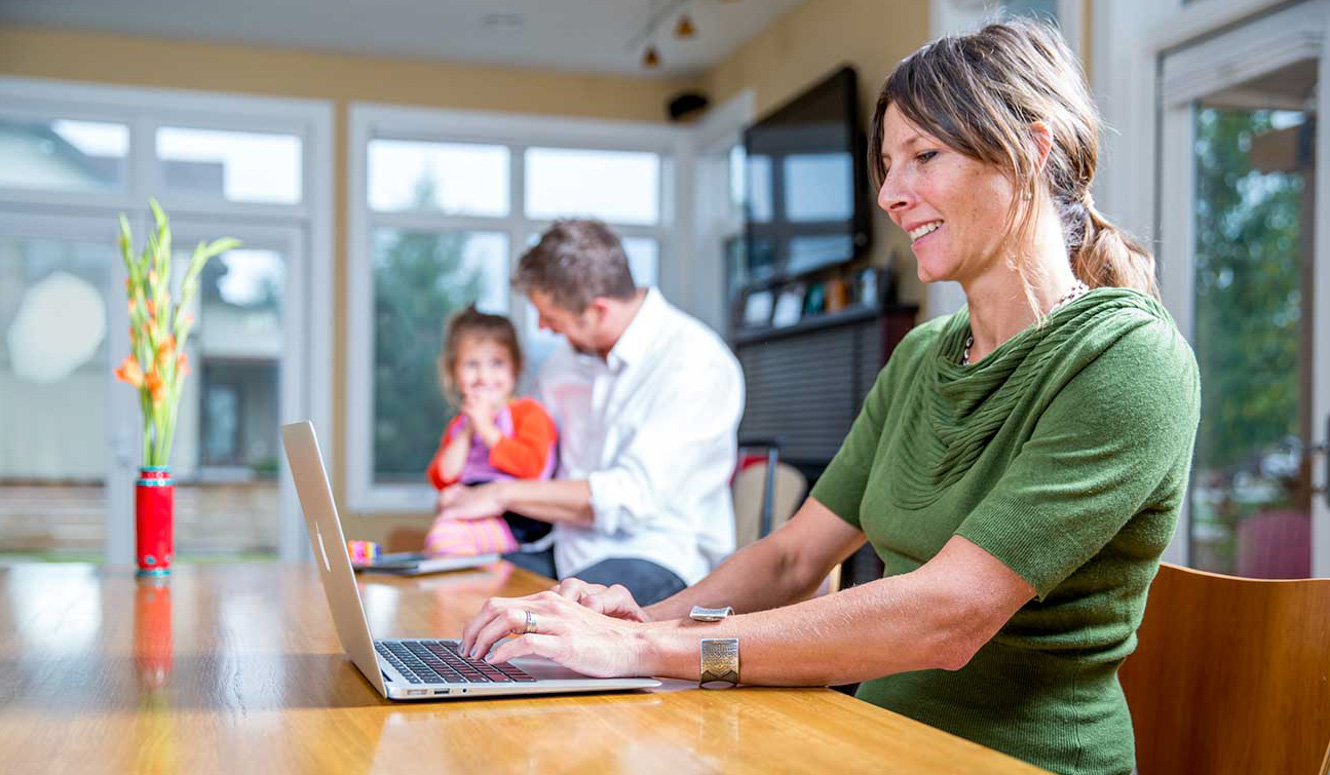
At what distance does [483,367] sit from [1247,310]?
7.96ft

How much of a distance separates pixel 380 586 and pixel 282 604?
253 millimetres

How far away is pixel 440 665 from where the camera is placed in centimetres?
116

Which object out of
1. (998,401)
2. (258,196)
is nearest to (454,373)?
(998,401)

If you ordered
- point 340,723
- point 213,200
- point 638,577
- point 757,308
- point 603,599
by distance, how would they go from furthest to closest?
point 213,200, point 757,308, point 638,577, point 603,599, point 340,723

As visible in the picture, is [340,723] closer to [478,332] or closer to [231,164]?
[478,332]

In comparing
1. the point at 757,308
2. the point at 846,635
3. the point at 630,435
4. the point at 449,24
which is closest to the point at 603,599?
the point at 846,635

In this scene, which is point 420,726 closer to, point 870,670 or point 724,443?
point 870,670

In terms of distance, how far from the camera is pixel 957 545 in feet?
3.63

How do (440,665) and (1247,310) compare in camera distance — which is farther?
(1247,310)

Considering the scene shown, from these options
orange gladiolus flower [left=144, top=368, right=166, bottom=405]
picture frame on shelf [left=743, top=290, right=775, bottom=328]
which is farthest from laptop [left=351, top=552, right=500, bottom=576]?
picture frame on shelf [left=743, top=290, right=775, bottom=328]

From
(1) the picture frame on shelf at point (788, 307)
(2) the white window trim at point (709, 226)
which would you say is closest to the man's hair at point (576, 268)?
(1) the picture frame on shelf at point (788, 307)

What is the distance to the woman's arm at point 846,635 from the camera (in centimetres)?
108

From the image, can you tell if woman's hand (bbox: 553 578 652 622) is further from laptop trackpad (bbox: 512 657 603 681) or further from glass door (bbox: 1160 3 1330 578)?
Result: glass door (bbox: 1160 3 1330 578)

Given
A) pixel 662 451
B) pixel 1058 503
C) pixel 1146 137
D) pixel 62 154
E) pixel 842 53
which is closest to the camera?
pixel 1058 503
